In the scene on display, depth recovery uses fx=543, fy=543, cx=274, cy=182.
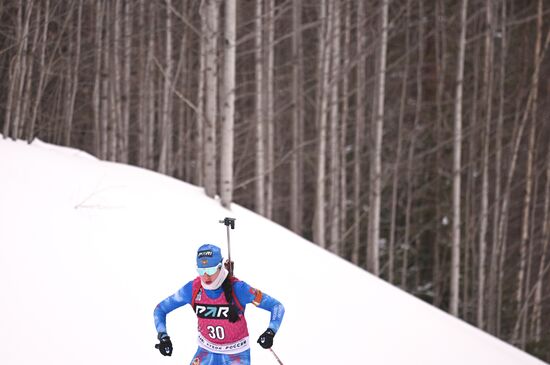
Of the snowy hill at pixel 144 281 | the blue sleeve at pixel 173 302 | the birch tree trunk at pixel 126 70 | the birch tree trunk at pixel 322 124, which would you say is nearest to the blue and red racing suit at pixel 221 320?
the blue sleeve at pixel 173 302

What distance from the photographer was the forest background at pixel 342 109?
10273 millimetres

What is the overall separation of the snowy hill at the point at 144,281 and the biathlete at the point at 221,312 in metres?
0.83

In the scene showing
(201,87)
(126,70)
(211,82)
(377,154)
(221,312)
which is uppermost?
(126,70)

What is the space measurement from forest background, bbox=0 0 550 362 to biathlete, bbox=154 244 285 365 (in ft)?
14.2

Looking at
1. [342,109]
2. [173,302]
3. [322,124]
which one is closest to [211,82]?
[322,124]

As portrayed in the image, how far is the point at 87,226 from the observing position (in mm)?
5852

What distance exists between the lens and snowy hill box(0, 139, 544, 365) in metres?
4.46

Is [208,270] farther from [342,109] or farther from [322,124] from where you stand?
[342,109]

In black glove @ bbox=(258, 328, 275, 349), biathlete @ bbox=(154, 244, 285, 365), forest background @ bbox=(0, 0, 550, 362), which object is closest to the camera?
black glove @ bbox=(258, 328, 275, 349)

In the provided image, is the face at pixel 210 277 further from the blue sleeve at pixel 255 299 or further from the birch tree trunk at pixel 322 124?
the birch tree trunk at pixel 322 124

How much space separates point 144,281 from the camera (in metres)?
5.38

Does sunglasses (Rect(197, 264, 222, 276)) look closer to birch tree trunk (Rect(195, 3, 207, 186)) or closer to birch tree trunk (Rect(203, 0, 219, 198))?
birch tree trunk (Rect(203, 0, 219, 198))

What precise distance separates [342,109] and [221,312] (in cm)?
1282

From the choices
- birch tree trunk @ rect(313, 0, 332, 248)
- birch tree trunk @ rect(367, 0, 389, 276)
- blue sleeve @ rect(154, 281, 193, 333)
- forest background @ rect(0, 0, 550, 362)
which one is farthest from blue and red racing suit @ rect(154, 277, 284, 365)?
birch tree trunk @ rect(367, 0, 389, 276)
